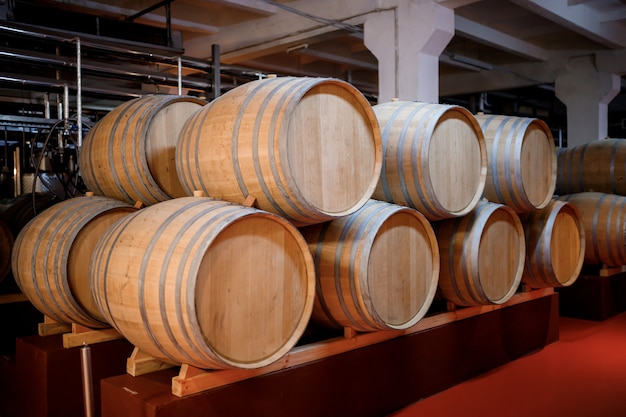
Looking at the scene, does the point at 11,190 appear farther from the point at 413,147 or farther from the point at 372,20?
→ the point at 413,147

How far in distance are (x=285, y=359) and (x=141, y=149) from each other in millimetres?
1386

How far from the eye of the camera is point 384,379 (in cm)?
332

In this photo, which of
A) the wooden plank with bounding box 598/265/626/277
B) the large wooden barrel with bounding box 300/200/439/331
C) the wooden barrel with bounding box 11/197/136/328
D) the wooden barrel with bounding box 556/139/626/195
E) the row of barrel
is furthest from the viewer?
the wooden barrel with bounding box 556/139/626/195

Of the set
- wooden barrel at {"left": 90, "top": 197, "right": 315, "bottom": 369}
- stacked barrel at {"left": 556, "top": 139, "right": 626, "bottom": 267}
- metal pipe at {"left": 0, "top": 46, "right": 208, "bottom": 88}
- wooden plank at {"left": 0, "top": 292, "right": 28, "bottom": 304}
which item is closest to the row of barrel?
wooden barrel at {"left": 90, "top": 197, "right": 315, "bottom": 369}

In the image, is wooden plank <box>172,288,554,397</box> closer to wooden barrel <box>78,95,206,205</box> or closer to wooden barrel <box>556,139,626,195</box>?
wooden barrel <box>78,95,206,205</box>

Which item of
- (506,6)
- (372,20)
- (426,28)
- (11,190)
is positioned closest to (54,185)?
(11,190)

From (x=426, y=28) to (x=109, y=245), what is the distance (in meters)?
4.34

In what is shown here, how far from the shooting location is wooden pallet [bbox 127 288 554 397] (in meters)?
2.45

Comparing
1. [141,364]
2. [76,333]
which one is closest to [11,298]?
[76,333]

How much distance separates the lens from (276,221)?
259 cm

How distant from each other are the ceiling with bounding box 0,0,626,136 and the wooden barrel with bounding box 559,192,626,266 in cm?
227

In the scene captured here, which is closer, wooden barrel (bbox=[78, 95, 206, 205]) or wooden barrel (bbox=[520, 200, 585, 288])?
wooden barrel (bbox=[78, 95, 206, 205])

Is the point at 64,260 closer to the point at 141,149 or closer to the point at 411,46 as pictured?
the point at 141,149

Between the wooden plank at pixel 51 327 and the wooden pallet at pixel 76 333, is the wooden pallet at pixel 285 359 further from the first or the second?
the wooden plank at pixel 51 327
